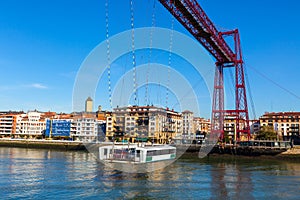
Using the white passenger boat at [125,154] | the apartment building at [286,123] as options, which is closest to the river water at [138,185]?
the white passenger boat at [125,154]

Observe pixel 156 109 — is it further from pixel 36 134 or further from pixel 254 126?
pixel 36 134

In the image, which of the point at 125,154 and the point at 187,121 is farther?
the point at 187,121

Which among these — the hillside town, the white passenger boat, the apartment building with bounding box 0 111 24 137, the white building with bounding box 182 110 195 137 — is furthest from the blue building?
the white passenger boat

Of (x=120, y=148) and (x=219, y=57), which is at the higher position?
(x=219, y=57)

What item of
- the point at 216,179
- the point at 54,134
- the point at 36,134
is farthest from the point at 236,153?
the point at 36,134

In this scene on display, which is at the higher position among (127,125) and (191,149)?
(127,125)

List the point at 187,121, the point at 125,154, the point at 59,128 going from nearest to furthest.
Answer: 1. the point at 125,154
2. the point at 59,128
3. the point at 187,121

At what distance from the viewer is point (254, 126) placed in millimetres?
55938

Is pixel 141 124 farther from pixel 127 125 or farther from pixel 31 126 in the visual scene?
pixel 31 126

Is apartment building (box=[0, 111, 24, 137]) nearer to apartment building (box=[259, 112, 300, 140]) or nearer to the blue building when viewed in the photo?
the blue building

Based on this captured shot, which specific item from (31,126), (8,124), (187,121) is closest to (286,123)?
(187,121)

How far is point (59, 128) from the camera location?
181ft

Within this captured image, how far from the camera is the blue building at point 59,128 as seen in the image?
55.2 m

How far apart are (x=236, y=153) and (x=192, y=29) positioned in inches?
547
